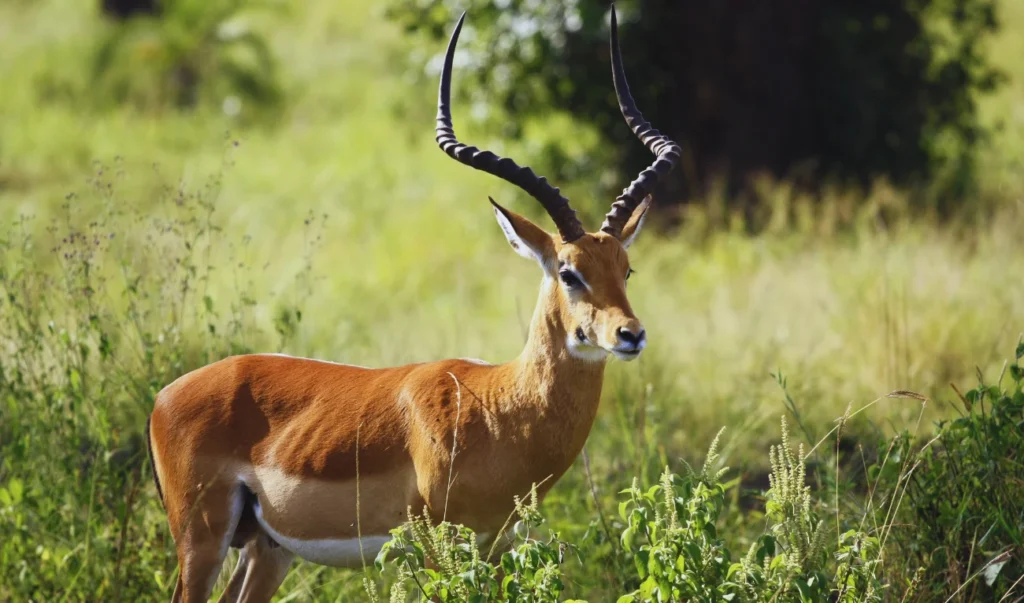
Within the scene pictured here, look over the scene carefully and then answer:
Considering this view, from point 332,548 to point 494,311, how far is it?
17.6 ft

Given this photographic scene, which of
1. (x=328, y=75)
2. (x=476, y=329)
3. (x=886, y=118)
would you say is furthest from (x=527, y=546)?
(x=328, y=75)

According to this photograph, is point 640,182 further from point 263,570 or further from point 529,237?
point 263,570

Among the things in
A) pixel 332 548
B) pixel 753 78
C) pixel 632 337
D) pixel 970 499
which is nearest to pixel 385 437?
pixel 332 548

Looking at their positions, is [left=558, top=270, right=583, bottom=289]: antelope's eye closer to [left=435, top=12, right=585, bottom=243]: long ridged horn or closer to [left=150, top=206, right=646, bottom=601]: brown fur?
[left=150, top=206, right=646, bottom=601]: brown fur

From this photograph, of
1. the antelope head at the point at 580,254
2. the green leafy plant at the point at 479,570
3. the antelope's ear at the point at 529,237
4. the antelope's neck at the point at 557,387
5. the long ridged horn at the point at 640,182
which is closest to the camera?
the green leafy plant at the point at 479,570

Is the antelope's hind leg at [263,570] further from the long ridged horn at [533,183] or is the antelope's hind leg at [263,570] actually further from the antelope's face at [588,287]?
the long ridged horn at [533,183]

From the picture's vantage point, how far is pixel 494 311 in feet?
29.8

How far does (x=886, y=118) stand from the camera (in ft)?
35.7

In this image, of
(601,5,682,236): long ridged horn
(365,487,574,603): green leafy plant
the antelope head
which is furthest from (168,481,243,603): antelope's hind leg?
(601,5,682,236): long ridged horn

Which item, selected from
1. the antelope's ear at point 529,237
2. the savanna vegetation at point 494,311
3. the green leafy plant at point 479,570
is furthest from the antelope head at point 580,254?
the green leafy plant at point 479,570

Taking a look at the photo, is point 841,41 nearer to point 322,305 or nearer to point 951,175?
point 951,175

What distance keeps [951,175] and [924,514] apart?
758 cm

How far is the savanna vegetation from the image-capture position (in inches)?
154

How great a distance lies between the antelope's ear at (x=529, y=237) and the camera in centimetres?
383
